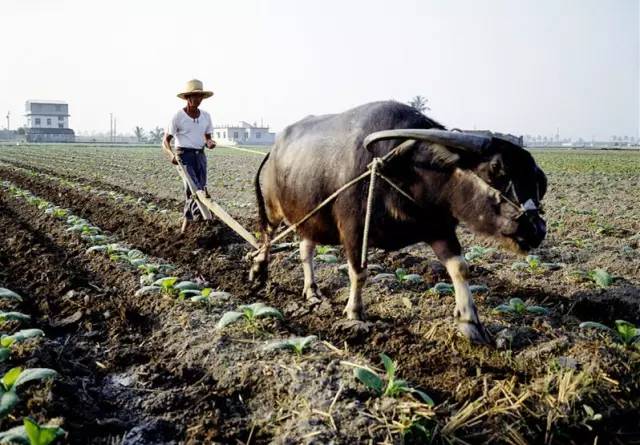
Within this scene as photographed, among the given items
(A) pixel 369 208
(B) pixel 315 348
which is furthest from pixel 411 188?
(B) pixel 315 348

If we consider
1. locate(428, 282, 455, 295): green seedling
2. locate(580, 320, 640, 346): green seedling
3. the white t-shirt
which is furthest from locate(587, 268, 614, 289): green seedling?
the white t-shirt

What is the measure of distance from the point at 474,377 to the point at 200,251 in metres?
5.24

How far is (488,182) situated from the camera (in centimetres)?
421

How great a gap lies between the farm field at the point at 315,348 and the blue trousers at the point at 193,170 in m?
0.72

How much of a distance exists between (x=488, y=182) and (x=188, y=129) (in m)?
5.96

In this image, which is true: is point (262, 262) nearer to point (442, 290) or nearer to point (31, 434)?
point (442, 290)

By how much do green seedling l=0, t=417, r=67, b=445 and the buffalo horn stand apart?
3.11m

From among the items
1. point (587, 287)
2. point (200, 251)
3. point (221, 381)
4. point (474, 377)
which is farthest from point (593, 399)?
point (200, 251)

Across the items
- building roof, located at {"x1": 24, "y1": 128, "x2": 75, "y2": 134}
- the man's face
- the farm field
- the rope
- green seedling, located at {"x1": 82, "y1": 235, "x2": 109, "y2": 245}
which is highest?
building roof, located at {"x1": 24, "y1": 128, "x2": 75, "y2": 134}

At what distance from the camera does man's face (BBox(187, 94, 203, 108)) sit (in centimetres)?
876

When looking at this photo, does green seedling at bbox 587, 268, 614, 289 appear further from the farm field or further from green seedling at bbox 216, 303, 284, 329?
green seedling at bbox 216, 303, 284, 329

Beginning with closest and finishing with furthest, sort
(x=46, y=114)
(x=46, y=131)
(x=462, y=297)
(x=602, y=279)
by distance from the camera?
(x=462, y=297)
(x=602, y=279)
(x=46, y=131)
(x=46, y=114)

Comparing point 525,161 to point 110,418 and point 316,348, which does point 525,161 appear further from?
point 110,418

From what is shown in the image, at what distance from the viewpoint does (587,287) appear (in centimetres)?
628
